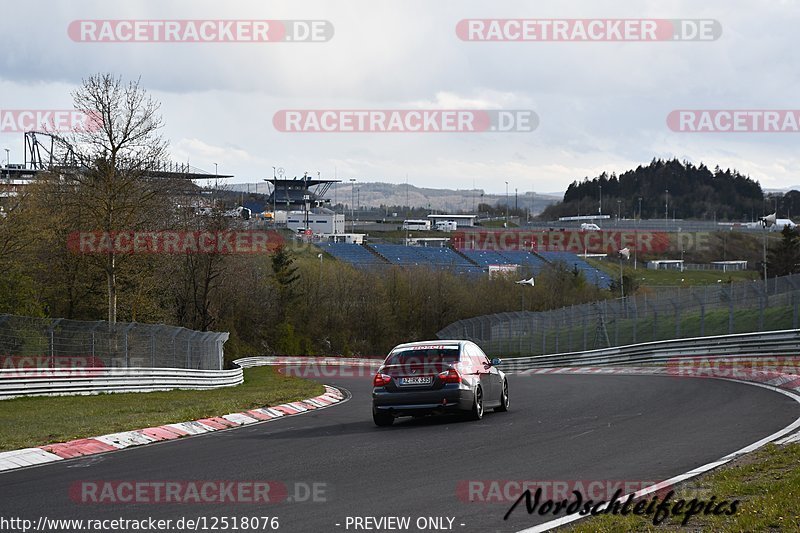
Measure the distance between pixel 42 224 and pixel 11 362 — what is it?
16.2 meters

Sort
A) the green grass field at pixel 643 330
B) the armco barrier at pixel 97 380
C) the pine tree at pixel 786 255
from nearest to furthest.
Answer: the armco barrier at pixel 97 380 < the green grass field at pixel 643 330 < the pine tree at pixel 786 255

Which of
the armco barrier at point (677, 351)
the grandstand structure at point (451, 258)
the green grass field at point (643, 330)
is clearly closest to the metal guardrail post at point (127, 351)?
the armco barrier at point (677, 351)

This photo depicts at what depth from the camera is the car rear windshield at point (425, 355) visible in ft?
55.9

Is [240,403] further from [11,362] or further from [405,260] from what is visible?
[405,260]

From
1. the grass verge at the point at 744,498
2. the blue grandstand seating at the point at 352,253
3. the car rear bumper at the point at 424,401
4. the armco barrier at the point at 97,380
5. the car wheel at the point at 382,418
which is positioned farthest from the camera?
the blue grandstand seating at the point at 352,253

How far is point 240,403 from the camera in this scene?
22.5m

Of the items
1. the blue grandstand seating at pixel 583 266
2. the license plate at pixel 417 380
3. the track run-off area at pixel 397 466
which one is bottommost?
the track run-off area at pixel 397 466

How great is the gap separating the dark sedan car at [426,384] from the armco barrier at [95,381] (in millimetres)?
11740

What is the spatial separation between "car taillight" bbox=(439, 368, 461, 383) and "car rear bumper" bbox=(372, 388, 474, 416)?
153mm

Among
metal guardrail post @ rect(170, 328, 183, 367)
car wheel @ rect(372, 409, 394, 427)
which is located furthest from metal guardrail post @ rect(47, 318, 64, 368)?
car wheel @ rect(372, 409, 394, 427)

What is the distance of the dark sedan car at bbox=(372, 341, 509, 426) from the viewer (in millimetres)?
16672

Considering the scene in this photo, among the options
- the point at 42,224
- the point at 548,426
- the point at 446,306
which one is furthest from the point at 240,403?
the point at 446,306

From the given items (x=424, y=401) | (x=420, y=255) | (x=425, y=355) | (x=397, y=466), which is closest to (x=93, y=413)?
(x=425, y=355)

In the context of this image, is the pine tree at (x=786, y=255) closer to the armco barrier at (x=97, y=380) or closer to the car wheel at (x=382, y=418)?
the armco barrier at (x=97, y=380)
